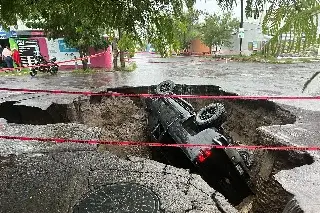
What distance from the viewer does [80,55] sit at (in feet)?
62.8

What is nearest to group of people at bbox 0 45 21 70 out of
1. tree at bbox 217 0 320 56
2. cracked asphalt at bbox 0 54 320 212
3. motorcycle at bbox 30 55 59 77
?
motorcycle at bbox 30 55 59 77

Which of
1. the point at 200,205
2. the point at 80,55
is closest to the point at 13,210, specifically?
the point at 200,205

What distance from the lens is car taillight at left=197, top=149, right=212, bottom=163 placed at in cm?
438

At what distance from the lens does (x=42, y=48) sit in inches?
790

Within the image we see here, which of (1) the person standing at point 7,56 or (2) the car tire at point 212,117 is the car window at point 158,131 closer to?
(2) the car tire at point 212,117

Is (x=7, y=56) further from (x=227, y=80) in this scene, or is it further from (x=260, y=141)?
(x=260, y=141)

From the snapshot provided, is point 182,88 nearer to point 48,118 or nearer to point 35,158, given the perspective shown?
point 48,118

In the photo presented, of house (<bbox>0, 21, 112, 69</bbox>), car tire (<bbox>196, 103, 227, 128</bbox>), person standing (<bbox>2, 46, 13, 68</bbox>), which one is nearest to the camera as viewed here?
car tire (<bbox>196, 103, 227, 128</bbox>)

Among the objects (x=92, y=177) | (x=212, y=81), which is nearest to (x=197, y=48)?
(x=212, y=81)

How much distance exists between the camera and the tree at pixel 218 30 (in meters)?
31.1

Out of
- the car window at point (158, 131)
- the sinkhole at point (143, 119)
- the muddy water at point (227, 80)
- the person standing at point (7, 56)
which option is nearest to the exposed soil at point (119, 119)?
the sinkhole at point (143, 119)

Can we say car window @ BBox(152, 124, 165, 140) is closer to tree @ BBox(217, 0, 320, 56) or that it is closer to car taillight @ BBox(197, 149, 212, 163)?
car taillight @ BBox(197, 149, 212, 163)

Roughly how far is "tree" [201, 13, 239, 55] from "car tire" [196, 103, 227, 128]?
27444mm

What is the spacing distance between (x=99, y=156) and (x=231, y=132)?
4399mm
